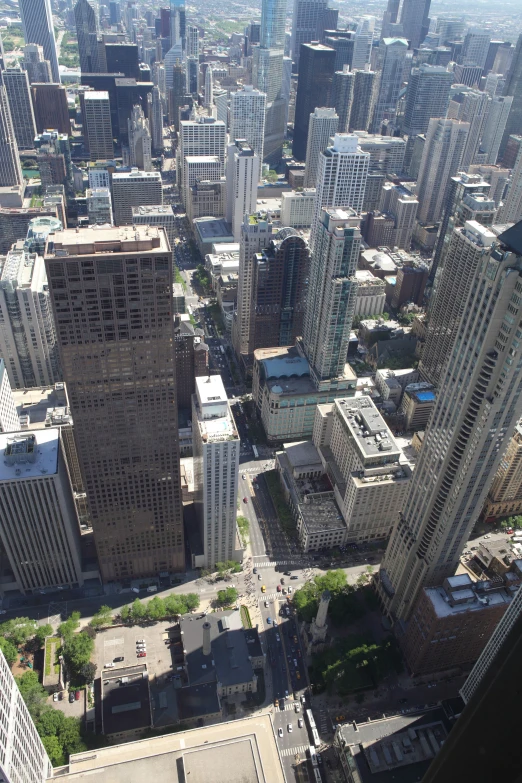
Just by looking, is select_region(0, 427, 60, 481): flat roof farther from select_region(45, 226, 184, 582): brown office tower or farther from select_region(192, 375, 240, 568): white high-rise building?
select_region(192, 375, 240, 568): white high-rise building

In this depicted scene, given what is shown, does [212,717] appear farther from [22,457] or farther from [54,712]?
[22,457]

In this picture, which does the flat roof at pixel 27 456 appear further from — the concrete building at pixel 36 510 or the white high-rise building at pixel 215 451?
the white high-rise building at pixel 215 451

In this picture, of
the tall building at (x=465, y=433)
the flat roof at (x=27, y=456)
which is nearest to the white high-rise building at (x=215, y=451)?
the flat roof at (x=27, y=456)

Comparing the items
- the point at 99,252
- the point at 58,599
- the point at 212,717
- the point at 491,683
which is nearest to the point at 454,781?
the point at 491,683

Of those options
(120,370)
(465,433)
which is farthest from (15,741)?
(465,433)

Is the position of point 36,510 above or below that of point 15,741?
below

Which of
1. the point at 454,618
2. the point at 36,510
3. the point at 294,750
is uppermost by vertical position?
the point at 36,510

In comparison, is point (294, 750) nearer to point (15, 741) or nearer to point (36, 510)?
point (15, 741)
